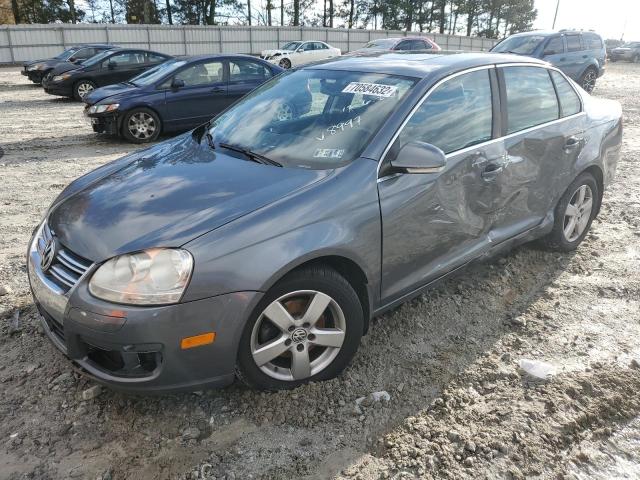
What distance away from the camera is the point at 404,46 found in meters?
19.7

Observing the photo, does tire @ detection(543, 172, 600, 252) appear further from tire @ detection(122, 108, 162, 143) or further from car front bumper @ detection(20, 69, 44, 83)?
car front bumper @ detection(20, 69, 44, 83)

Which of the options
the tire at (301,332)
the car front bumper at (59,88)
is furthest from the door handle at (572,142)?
the car front bumper at (59,88)

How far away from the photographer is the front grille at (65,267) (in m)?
2.30

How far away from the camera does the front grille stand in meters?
2.30

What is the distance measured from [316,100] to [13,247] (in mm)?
3038

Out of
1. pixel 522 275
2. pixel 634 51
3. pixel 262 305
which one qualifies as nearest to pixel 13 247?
pixel 262 305

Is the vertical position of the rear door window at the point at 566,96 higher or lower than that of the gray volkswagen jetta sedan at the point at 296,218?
higher

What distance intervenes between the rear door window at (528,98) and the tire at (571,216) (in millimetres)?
641

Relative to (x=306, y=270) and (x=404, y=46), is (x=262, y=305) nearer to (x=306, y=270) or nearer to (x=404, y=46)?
(x=306, y=270)

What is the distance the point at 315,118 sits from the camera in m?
3.11

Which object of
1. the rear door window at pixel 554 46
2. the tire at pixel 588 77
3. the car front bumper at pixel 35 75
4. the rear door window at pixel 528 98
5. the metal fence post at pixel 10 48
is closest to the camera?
the rear door window at pixel 528 98

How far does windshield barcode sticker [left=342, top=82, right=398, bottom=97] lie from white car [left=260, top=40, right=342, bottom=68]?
22.3 meters

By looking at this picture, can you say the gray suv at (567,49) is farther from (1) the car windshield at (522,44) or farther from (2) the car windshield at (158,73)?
(2) the car windshield at (158,73)

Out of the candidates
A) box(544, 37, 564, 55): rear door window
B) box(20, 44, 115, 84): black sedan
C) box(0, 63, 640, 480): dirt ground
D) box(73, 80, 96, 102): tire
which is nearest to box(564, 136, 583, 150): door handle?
box(0, 63, 640, 480): dirt ground
